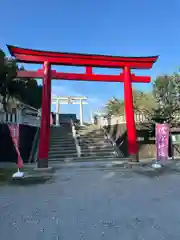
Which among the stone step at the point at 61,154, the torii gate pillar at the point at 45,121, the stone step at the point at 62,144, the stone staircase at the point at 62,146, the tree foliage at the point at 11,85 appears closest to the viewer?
the torii gate pillar at the point at 45,121

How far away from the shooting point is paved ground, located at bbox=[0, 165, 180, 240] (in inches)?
157

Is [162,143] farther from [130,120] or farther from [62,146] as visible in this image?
[62,146]

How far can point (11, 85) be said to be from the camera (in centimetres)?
2078

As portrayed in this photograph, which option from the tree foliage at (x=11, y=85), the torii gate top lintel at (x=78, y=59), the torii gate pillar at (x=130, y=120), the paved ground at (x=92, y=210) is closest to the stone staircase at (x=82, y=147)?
the torii gate pillar at (x=130, y=120)

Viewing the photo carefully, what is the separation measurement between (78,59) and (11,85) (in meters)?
9.06

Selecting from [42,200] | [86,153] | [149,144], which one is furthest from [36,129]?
[42,200]

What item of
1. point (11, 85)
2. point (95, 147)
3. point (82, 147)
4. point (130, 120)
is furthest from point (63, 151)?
point (11, 85)

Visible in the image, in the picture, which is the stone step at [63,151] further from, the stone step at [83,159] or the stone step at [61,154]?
the stone step at [83,159]

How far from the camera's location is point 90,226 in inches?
169

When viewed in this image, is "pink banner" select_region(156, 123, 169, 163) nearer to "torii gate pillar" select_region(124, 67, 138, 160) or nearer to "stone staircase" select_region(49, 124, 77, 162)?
"torii gate pillar" select_region(124, 67, 138, 160)

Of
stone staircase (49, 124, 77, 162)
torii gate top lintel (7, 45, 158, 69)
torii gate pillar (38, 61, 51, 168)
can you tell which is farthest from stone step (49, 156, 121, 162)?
torii gate top lintel (7, 45, 158, 69)

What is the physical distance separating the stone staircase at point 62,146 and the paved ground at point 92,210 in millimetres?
6479

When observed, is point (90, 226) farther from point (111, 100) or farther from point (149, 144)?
point (111, 100)

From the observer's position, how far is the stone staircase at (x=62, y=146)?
15.5m
